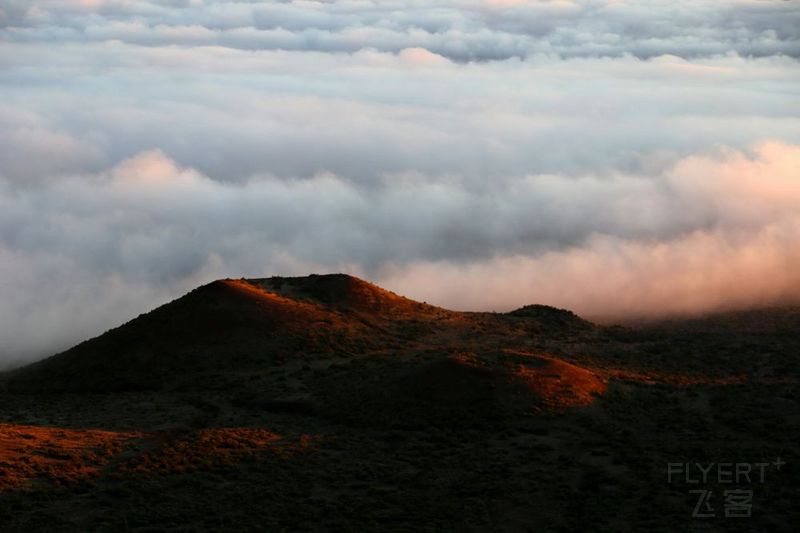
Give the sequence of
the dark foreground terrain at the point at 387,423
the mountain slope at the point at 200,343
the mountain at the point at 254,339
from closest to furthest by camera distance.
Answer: the dark foreground terrain at the point at 387,423, the mountain at the point at 254,339, the mountain slope at the point at 200,343

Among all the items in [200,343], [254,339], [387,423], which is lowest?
[387,423]

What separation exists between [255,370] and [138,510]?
23.3m

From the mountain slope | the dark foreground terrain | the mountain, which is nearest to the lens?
the dark foreground terrain

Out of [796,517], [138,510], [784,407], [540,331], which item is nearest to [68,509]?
[138,510]

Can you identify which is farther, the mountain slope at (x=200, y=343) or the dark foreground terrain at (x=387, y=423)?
the mountain slope at (x=200, y=343)

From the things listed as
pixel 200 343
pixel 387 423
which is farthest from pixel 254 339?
pixel 387 423

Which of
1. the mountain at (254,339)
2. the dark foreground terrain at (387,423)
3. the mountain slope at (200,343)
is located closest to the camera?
the dark foreground terrain at (387,423)

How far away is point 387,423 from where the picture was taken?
5016cm

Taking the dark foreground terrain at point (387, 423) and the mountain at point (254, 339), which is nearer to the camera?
the dark foreground terrain at point (387, 423)

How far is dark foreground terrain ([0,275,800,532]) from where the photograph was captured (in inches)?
1511

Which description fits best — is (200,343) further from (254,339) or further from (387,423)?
(387,423)

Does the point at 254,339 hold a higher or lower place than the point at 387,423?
higher

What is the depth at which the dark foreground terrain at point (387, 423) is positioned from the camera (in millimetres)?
38375

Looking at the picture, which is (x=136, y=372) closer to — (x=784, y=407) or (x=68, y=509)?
(x=68, y=509)
